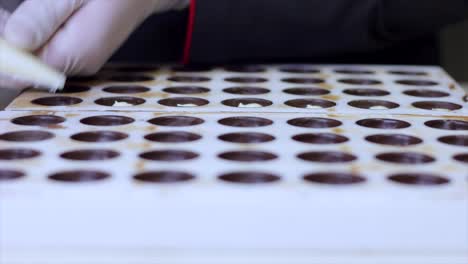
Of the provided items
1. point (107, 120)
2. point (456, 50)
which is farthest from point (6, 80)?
point (456, 50)

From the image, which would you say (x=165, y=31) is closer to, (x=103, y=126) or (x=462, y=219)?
(x=103, y=126)

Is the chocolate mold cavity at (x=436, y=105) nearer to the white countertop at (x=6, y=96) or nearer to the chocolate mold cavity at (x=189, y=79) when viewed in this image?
the chocolate mold cavity at (x=189, y=79)

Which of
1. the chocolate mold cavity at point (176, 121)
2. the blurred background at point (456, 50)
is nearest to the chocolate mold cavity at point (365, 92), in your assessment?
the chocolate mold cavity at point (176, 121)

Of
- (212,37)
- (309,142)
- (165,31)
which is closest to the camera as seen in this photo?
(309,142)

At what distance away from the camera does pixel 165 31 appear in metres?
1.19

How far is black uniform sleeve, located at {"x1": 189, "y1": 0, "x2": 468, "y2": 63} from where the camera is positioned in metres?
1.08

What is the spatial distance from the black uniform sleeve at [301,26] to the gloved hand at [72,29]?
0.16 m

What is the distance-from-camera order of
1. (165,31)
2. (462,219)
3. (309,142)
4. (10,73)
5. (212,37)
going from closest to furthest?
(462,219)
(309,142)
(10,73)
(212,37)
(165,31)

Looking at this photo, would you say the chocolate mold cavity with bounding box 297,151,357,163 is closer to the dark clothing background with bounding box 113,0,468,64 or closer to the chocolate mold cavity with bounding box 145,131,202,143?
the chocolate mold cavity with bounding box 145,131,202,143

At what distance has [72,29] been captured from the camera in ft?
2.94

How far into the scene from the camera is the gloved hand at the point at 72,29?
87cm

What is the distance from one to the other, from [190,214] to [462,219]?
0.20 metres

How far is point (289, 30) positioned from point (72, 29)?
1.15 ft

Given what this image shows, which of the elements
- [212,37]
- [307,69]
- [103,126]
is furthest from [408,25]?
[103,126]
